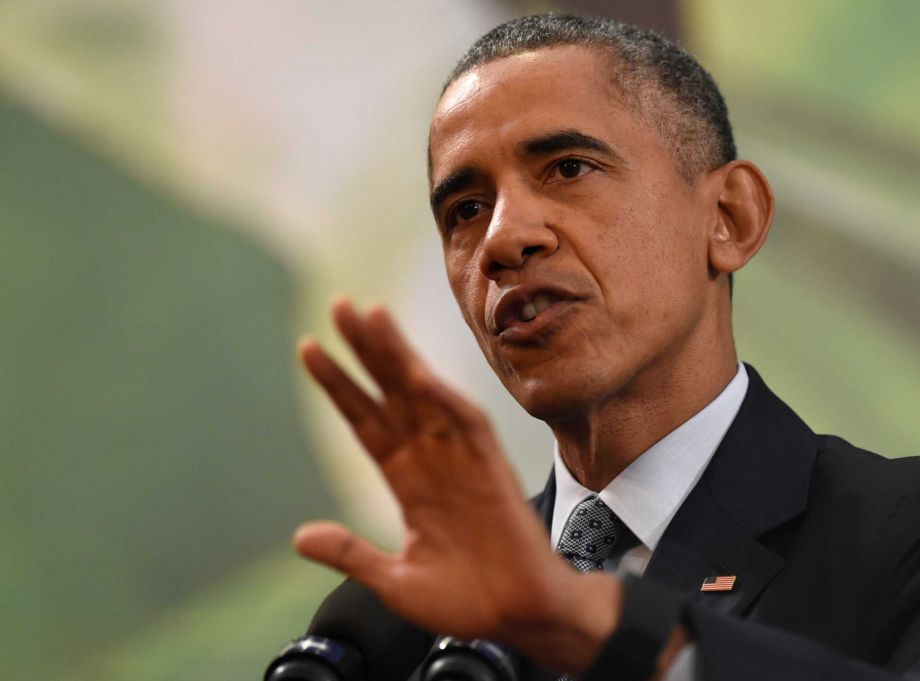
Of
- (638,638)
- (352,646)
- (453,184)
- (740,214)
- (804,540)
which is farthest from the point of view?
(740,214)

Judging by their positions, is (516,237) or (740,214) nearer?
(516,237)

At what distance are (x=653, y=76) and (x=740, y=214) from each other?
28 cm

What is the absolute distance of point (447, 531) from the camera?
1.16 meters

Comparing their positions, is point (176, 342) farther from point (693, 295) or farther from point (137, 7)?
point (693, 295)

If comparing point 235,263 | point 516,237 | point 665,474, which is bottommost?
point 665,474

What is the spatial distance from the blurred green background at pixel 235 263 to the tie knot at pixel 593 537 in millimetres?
1059

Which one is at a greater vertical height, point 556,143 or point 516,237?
point 556,143

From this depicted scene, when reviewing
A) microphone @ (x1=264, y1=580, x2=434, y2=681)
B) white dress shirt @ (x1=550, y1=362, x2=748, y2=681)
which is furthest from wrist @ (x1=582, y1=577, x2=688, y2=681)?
white dress shirt @ (x1=550, y1=362, x2=748, y2=681)

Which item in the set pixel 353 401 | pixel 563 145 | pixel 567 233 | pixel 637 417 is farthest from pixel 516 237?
pixel 353 401

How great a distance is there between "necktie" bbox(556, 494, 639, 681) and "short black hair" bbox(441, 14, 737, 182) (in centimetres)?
58

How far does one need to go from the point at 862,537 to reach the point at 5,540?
7.83ft

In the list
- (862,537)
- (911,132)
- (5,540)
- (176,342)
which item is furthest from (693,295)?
(5,540)

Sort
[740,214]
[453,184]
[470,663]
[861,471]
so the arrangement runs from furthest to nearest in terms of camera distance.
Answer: [740,214] < [453,184] < [861,471] < [470,663]

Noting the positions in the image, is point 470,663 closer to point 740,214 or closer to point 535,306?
point 535,306
